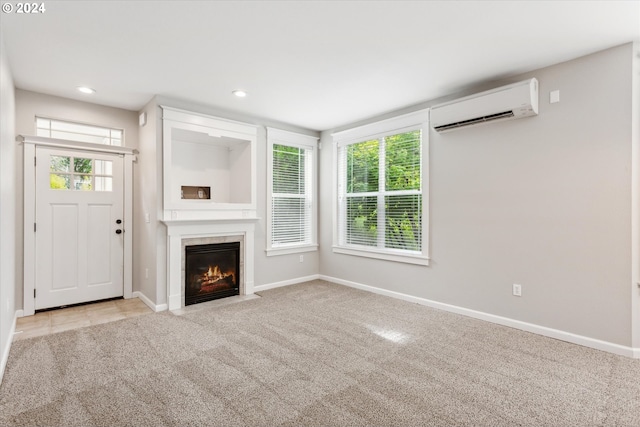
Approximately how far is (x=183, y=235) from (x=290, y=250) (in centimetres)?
175

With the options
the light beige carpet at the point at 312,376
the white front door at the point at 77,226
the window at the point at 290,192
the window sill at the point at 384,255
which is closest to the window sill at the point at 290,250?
the window at the point at 290,192

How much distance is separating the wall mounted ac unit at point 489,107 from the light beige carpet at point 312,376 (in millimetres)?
2178

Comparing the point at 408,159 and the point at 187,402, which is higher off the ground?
the point at 408,159

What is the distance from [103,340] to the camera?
3.00 m

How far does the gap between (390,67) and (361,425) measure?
9.76 feet

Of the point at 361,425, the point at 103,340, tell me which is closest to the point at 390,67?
the point at 361,425

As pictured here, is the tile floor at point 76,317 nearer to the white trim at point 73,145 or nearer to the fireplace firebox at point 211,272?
the fireplace firebox at point 211,272

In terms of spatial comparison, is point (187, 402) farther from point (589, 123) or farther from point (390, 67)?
point (589, 123)

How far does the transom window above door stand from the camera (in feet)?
13.0

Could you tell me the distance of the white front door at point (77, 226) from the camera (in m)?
3.87

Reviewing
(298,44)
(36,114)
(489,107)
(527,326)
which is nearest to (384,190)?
(489,107)

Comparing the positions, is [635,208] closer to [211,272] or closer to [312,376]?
[312,376]

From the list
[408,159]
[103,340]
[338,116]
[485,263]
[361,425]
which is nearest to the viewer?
[361,425]

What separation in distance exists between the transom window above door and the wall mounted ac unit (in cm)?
429
